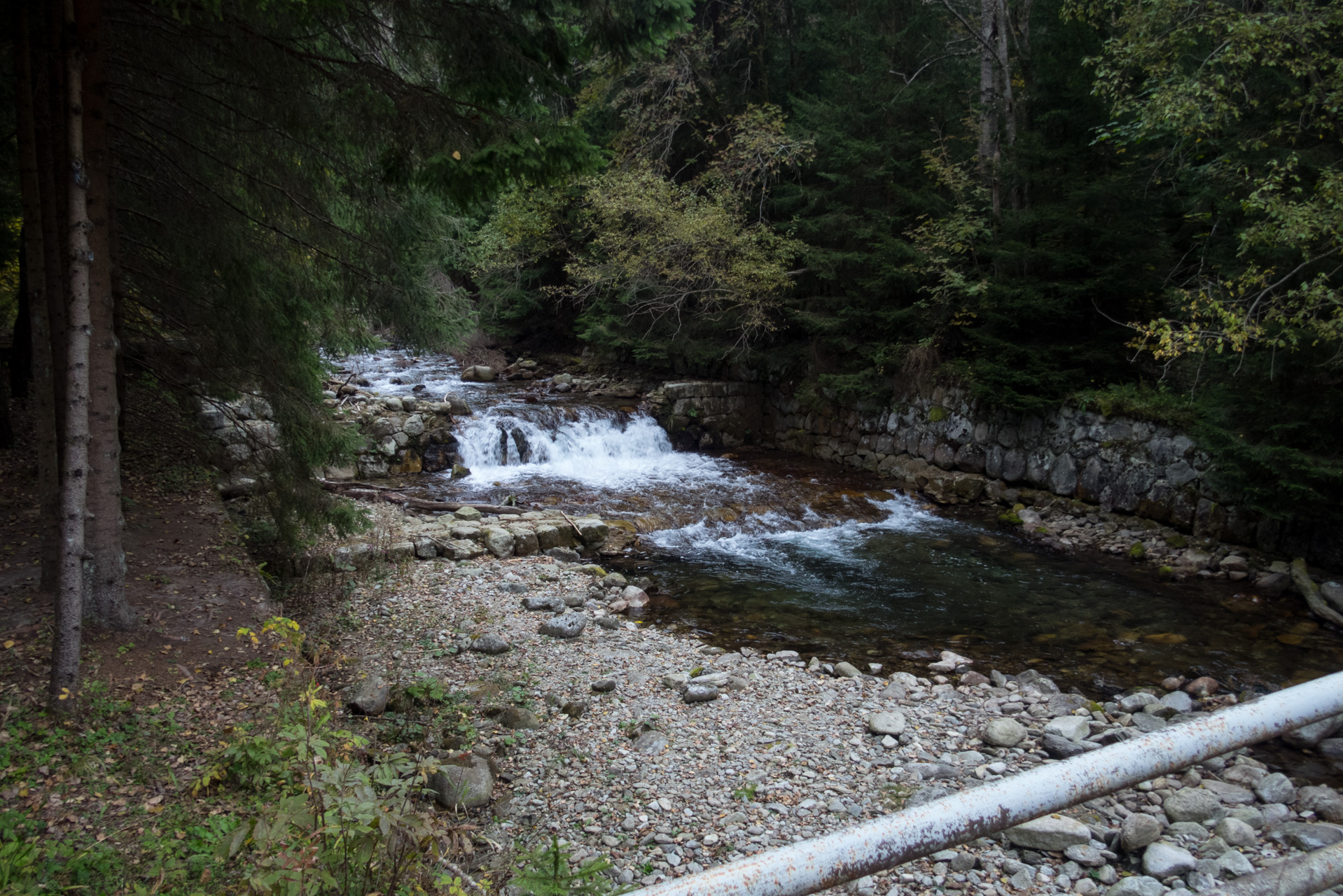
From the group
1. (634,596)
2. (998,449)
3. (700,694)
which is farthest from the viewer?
(998,449)

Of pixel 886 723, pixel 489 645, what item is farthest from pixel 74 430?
pixel 886 723

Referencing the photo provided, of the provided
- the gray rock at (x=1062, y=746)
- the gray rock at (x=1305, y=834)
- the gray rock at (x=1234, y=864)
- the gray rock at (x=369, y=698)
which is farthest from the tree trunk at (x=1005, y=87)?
the gray rock at (x=369, y=698)

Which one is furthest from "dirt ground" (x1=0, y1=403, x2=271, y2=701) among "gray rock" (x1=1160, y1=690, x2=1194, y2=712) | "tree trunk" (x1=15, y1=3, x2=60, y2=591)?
"gray rock" (x1=1160, y1=690, x2=1194, y2=712)

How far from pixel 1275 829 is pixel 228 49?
8.05 meters

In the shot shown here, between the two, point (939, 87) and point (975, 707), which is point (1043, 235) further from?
point (975, 707)

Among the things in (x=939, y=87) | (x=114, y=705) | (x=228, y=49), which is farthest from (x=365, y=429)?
(x=939, y=87)

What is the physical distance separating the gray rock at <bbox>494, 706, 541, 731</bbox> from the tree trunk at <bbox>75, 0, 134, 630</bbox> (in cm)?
252

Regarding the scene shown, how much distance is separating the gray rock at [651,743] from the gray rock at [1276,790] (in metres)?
3.60

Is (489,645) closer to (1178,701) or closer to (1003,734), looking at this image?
(1003,734)

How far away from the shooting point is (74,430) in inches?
141

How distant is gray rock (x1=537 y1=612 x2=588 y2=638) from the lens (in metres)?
6.68

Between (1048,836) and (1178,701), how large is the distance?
2.99 m

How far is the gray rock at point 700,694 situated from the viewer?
5457 mm

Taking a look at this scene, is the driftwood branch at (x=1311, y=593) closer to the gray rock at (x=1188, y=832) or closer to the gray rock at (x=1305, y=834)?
the gray rock at (x=1305, y=834)
